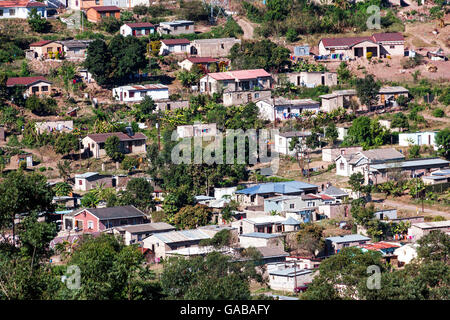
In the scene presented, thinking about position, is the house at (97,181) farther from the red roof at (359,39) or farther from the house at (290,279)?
the red roof at (359,39)

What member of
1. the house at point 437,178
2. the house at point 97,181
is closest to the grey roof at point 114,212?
the house at point 97,181

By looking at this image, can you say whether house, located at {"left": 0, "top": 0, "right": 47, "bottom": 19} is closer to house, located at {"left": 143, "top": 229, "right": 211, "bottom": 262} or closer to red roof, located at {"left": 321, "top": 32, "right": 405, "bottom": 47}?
red roof, located at {"left": 321, "top": 32, "right": 405, "bottom": 47}

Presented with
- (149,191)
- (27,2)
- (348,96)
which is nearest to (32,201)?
(149,191)

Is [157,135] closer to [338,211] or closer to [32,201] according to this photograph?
[338,211]

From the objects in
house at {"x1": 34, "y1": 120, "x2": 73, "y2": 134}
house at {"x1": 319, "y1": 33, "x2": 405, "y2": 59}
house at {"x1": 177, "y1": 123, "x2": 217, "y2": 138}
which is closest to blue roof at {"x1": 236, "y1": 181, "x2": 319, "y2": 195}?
house at {"x1": 177, "y1": 123, "x2": 217, "y2": 138}

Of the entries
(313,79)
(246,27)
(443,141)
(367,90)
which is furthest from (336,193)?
(246,27)

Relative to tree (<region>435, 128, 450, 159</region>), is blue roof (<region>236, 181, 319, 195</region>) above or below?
below
